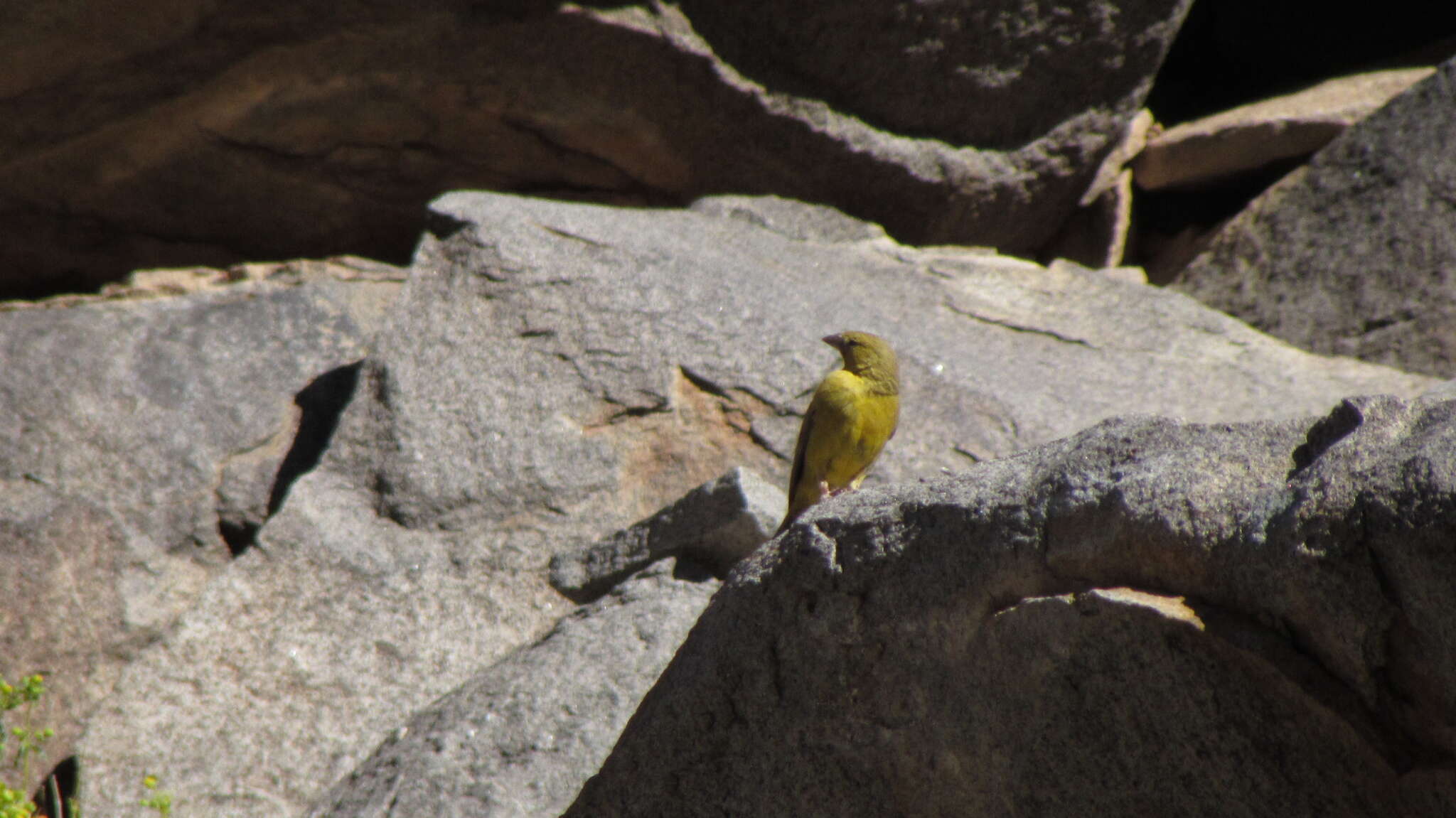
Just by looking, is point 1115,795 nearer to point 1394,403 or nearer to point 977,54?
point 1394,403

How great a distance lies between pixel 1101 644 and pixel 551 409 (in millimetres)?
2630

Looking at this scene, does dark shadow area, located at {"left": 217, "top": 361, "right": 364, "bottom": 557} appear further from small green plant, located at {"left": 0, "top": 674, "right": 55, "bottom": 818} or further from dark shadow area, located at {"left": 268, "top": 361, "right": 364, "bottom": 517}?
small green plant, located at {"left": 0, "top": 674, "right": 55, "bottom": 818}

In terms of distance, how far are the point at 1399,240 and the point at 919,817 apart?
173 inches

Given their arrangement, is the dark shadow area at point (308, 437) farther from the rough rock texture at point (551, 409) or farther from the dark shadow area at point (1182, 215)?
the dark shadow area at point (1182, 215)

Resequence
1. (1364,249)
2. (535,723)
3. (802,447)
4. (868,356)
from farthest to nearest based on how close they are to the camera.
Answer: (1364,249) < (868,356) < (802,447) < (535,723)

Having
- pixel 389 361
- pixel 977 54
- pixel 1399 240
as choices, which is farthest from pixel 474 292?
pixel 1399 240

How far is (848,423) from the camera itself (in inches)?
164

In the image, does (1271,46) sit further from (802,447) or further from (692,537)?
(692,537)

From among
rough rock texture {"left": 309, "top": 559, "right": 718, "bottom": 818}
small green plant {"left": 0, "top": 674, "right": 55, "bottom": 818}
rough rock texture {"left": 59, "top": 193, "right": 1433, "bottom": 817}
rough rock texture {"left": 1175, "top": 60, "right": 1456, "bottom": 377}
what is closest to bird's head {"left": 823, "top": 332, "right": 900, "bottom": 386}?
rough rock texture {"left": 59, "top": 193, "right": 1433, "bottom": 817}

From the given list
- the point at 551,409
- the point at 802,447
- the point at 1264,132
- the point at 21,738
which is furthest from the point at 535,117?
the point at 21,738

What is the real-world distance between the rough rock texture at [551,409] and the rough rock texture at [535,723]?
1.02 feet

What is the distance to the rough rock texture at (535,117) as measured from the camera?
5664 millimetres

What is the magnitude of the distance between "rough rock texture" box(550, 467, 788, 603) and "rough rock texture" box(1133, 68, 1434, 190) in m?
3.78

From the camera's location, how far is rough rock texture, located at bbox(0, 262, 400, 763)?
4105 millimetres
